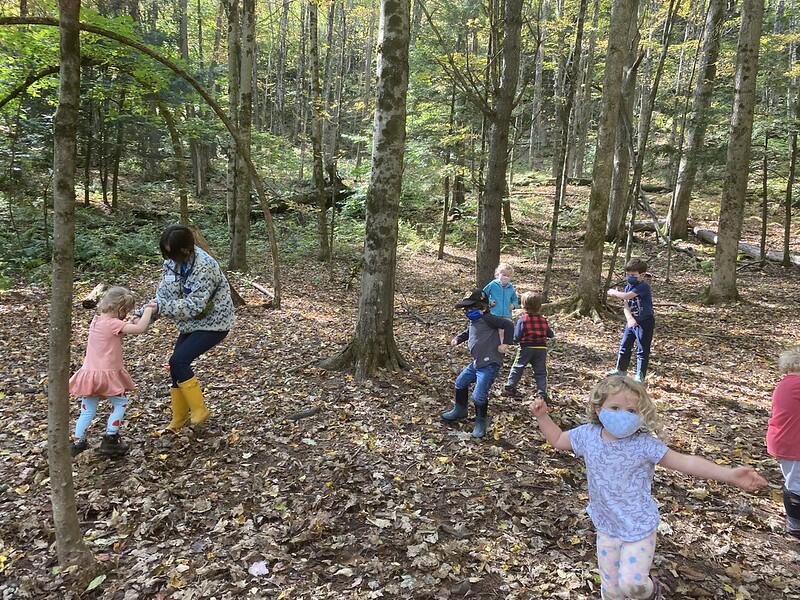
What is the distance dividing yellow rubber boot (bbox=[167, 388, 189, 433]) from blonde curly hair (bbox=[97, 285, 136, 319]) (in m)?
0.92

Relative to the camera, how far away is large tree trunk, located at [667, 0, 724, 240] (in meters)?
14.5

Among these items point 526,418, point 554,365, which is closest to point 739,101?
point 554,365

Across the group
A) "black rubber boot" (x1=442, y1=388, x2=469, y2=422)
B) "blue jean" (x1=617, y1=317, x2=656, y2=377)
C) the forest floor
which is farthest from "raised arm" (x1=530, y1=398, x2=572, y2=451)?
"blue jean" (x1=617, y1=317, x2=656, y2=377)

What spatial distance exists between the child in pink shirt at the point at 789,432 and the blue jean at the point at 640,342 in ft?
9.37

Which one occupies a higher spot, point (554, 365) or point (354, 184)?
point (354, 184)

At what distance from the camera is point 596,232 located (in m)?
9.73

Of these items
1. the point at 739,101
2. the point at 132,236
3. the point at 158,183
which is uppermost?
the point at 739,101

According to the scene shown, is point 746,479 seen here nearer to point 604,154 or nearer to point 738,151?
point 604,154

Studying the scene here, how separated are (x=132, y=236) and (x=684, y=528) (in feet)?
51.1

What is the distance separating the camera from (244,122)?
11.6 m

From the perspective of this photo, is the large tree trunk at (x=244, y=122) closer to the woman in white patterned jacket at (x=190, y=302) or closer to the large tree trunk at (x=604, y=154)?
the woman in white patterned jacket at (x=190, y=302)

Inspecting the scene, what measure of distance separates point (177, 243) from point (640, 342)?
231 inches

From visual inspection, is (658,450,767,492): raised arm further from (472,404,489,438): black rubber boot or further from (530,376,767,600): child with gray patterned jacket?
(472,404,489,438): black rubber boot

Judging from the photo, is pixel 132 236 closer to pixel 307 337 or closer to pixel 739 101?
pixel 307 337
